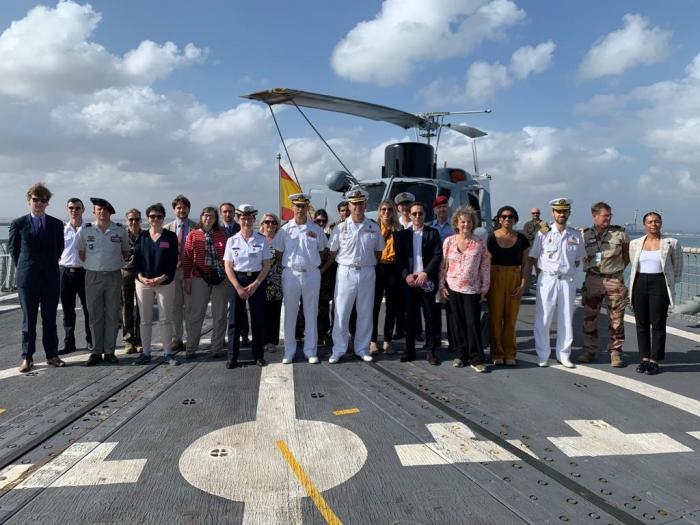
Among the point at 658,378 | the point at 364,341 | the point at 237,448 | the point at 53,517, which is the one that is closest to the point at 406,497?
the point at 237,448

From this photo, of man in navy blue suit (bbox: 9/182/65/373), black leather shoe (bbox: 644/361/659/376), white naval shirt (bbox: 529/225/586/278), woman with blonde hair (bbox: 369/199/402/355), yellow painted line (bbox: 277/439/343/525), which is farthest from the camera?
woman with blonde hair (bbox: 369/199/402/355)

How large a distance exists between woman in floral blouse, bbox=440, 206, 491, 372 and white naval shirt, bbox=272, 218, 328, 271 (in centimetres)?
149

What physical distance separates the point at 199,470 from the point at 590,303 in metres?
4.59

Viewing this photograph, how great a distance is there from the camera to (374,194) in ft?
31.7

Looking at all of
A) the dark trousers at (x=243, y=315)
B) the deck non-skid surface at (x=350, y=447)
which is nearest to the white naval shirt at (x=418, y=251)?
the deck non-skid surface at (x=350, y=447)

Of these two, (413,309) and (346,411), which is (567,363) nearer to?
(413,309)

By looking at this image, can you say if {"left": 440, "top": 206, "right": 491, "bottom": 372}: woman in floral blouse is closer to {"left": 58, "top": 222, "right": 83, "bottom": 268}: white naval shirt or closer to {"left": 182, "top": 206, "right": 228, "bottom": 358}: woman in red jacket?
{"left": 182, "top": 206, "right": 228, "bottom": 358}: woman in red jacket

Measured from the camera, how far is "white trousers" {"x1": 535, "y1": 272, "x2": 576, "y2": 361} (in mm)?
5184

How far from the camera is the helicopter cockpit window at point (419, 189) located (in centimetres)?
928

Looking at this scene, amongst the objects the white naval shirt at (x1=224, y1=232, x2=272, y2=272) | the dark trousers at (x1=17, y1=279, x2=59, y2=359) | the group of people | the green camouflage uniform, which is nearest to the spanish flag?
the group of people

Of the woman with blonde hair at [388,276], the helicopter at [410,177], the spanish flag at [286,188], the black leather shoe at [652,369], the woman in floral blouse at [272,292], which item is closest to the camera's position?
the black leather shoe at [652,369]

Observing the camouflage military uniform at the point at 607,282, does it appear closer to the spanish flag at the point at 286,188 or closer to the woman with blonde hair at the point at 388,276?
the woman with blonde hair at the point at 388,276

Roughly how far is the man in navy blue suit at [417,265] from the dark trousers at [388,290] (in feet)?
0.80

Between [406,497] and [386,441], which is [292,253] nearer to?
[386,441]
